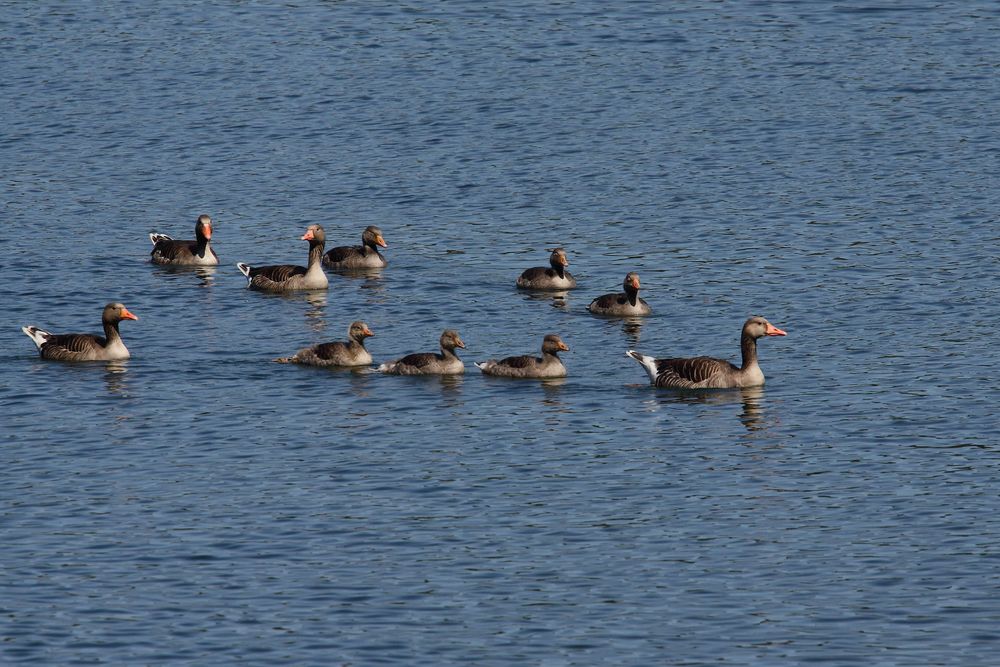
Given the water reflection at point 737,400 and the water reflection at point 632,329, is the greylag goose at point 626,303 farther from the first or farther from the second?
the water reflection at point 737,400

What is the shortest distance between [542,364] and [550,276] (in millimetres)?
6851

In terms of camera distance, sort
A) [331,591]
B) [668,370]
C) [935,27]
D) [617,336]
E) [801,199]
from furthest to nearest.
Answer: [935,27] → [801,199] → [617,336] → [668,370] → [331,591]

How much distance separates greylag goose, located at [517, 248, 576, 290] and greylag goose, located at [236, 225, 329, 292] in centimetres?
460

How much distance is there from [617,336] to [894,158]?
54.0 ft

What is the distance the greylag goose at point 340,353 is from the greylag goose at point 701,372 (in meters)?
4.85

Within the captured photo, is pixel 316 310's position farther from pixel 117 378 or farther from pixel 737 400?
pixel 737 400

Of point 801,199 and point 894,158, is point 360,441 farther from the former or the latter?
point 894,158

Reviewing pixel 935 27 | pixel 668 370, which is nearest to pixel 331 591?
pixel 668 370

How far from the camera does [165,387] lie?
3359 centimetres

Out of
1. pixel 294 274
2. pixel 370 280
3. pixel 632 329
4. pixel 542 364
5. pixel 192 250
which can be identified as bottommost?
pixel 542 364

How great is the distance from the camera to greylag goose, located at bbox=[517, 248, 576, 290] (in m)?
39.8

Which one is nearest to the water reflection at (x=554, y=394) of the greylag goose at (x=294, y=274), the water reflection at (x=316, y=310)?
the water reflection at (x=316, y=310)

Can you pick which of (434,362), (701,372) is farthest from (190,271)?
(701,372)

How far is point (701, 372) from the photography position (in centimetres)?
3284
